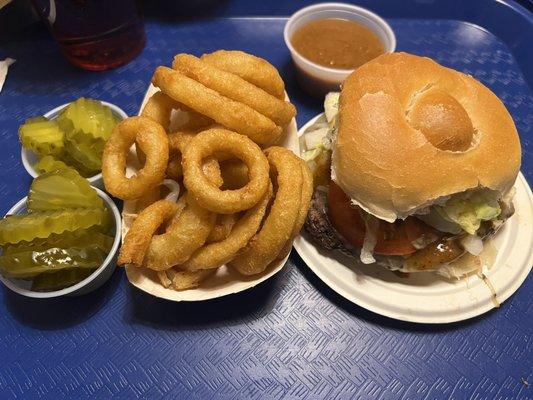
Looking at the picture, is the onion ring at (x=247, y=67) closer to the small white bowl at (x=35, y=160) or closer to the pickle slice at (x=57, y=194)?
the small white bowl at (x=35, y=160)

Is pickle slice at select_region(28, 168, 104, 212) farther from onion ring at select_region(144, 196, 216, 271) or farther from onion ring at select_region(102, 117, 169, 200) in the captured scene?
onion ring at select_region(144, 196, 216, 271)

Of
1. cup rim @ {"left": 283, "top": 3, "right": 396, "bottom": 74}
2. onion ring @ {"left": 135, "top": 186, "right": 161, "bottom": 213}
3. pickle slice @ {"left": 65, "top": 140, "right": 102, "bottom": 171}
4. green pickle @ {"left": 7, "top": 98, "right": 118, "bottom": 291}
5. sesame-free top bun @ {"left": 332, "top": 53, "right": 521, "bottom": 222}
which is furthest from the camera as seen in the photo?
cup rim @ {"left": 283, "top": 3, "right": 396, "bottom": 74}

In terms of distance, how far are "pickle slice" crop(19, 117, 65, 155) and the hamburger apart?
0.88 meters

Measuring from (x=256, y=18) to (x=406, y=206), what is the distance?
4.99 ft

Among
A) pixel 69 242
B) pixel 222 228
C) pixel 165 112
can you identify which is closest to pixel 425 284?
pixel 222 228

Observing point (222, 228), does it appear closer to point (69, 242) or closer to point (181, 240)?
point (181, 240)

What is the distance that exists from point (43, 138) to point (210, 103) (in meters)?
0.63

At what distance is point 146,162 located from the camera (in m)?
1.37

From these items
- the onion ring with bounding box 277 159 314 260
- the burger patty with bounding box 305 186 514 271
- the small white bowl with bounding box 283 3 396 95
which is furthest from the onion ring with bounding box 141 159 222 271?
the small white bowl with bounding box 283 3 396 95

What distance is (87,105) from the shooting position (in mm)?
1632

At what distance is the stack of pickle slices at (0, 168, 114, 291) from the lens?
132 cm

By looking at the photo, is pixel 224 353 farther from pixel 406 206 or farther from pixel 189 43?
pixel 189 43

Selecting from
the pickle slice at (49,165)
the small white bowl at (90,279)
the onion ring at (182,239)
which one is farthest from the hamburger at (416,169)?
the pickle slice at (49,165)

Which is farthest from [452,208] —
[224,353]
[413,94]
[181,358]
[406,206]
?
[181,358]
